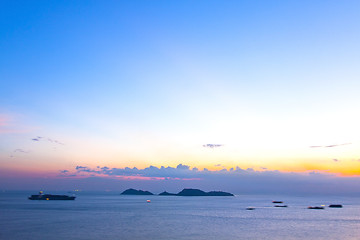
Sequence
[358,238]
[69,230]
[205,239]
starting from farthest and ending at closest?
[69,230] → [358,238] → [205,239]

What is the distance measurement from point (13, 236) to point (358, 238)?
226 feet

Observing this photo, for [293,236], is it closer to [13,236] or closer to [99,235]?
[99,235]

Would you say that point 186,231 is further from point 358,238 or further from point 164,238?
point 358,238

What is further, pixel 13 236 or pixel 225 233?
pixel 225 233

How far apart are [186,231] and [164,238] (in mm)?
11133

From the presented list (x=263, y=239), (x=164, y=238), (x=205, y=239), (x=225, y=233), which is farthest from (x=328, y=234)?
(x=164, y=238)

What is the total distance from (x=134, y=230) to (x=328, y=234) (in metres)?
43.4

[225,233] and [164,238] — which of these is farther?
[225,233]

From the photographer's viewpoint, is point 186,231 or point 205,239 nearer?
point 205,239

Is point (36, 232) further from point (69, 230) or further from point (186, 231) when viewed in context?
point (186, 231)

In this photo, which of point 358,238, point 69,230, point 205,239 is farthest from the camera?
point 69,230

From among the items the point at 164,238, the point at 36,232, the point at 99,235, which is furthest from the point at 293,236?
the point at 36,232

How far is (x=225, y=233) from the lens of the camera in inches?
2468

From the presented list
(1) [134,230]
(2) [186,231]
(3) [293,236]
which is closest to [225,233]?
(2) [186,231]
